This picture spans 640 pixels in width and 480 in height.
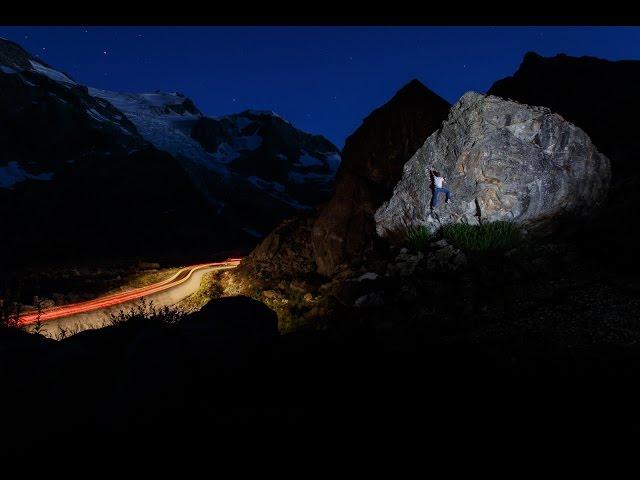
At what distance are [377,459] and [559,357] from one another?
3.40m

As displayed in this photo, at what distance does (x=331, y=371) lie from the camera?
499 centimetres

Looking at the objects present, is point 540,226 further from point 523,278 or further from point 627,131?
point 627,131

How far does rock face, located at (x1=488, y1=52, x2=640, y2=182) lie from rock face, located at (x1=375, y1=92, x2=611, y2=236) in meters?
21.7

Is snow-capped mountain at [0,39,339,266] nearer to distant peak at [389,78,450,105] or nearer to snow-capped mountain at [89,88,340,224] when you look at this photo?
snow-capped mountain at [89,88,340,224]

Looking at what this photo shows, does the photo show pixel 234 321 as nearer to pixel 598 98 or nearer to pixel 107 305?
pixel 107 305

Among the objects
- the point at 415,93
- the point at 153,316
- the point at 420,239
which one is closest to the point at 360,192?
the point at 415,93

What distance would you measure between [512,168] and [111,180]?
7003 centimetres

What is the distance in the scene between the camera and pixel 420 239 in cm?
1168

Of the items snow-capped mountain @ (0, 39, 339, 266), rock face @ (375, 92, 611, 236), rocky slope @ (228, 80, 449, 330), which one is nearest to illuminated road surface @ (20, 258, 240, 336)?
rocky slope @ (228, 80, 449, 330)

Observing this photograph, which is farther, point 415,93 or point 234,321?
point 415,93

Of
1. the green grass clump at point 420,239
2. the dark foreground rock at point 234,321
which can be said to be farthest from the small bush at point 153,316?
the green grass clump at point 420,239

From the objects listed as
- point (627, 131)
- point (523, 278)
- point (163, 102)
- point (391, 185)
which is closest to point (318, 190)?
point (163, 102)

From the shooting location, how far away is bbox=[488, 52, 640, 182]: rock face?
32000mm

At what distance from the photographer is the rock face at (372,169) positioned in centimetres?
1611
